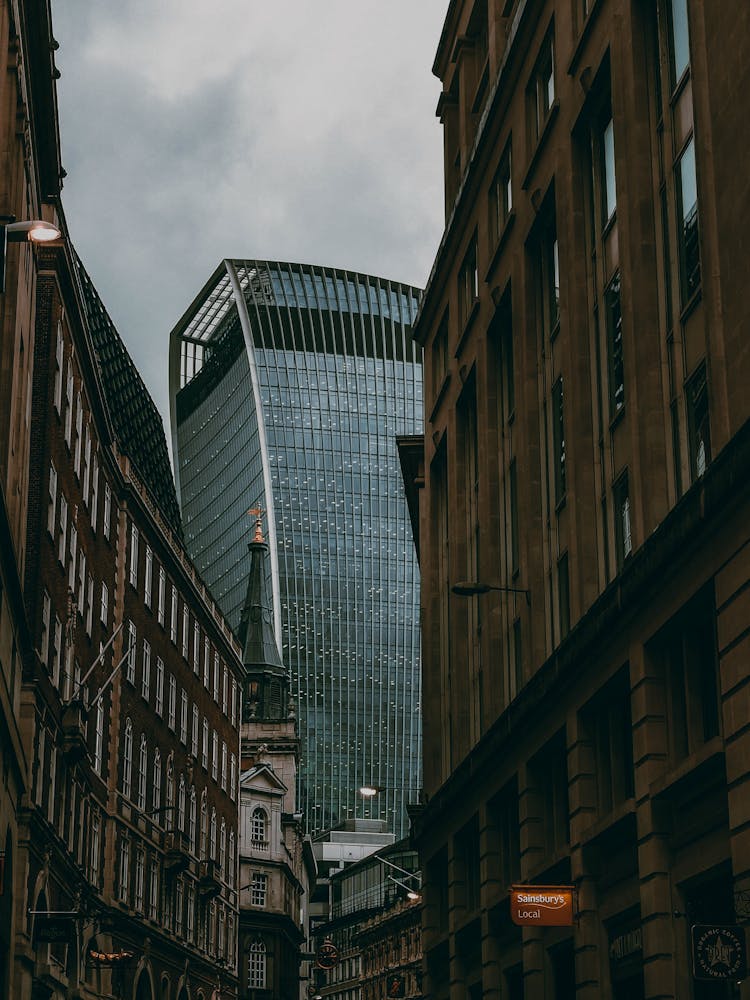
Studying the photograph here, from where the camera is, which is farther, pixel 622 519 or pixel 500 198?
pixel 500 198

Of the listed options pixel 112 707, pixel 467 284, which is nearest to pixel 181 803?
pixel 112 707

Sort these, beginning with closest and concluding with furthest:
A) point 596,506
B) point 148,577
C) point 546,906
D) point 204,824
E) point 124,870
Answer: point 546,906, point 596,506, point 124,870, point 148,577, point 204,824

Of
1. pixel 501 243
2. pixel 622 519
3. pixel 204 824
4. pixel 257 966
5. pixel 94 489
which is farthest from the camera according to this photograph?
pixel 257 966

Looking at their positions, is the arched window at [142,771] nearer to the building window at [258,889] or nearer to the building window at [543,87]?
the building window at [543,87]

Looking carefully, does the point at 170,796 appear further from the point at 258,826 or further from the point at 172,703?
the point at 258,826

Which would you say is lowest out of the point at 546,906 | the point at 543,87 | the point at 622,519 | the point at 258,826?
the point at 546,906

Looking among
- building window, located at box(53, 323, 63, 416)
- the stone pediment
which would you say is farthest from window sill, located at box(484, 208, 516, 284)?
the stone pediment

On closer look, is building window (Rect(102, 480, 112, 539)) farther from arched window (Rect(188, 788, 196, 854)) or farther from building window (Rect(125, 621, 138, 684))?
arched window (Rect(188, 788, 196, 854))

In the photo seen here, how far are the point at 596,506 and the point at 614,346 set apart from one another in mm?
3519

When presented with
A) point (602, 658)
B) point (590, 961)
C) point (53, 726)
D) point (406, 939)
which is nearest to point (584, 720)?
point (602, 658)

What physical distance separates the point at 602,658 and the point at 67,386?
Answer: 29190mm

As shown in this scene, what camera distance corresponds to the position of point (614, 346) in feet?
109

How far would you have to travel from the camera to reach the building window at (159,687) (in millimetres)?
74312

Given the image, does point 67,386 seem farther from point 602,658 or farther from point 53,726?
point 602,658
